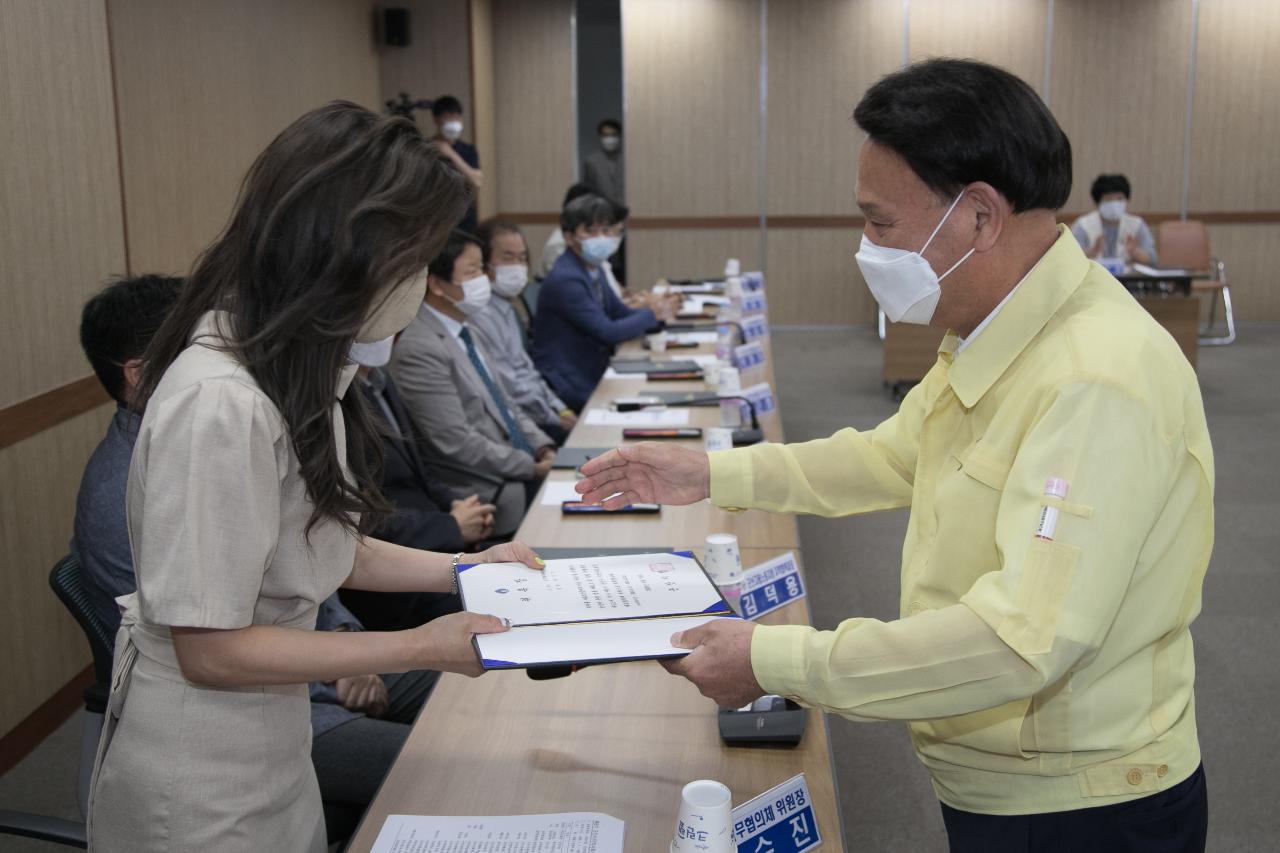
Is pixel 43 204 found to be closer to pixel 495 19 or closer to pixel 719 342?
pixel 719 342

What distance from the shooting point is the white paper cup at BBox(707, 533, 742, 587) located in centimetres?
195

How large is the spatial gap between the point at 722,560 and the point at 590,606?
0.46 m

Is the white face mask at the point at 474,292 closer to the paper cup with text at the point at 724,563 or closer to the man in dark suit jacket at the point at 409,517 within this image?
the man in dark suit jacket at the point at 409,517

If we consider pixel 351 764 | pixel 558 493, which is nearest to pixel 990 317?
pixel 351 764

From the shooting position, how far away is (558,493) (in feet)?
9.30

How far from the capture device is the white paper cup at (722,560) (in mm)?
1952

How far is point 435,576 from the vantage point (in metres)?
1.72

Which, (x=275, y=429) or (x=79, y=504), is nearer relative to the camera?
(x=275, y=429)

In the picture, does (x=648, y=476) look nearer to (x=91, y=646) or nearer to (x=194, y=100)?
(x=91, y=646)

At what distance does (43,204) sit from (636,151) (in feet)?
24.2

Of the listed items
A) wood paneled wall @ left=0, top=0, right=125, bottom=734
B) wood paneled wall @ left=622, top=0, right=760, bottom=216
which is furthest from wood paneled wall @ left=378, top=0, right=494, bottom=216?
wood paneled wall @ left=0, top=0, right=125, bottom=734

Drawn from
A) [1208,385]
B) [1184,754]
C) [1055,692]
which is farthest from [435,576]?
[1208,385]

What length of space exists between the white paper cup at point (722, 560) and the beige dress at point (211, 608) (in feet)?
2.32

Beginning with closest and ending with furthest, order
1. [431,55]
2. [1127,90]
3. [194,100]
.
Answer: [194,100], [431,55], [1127,90]
